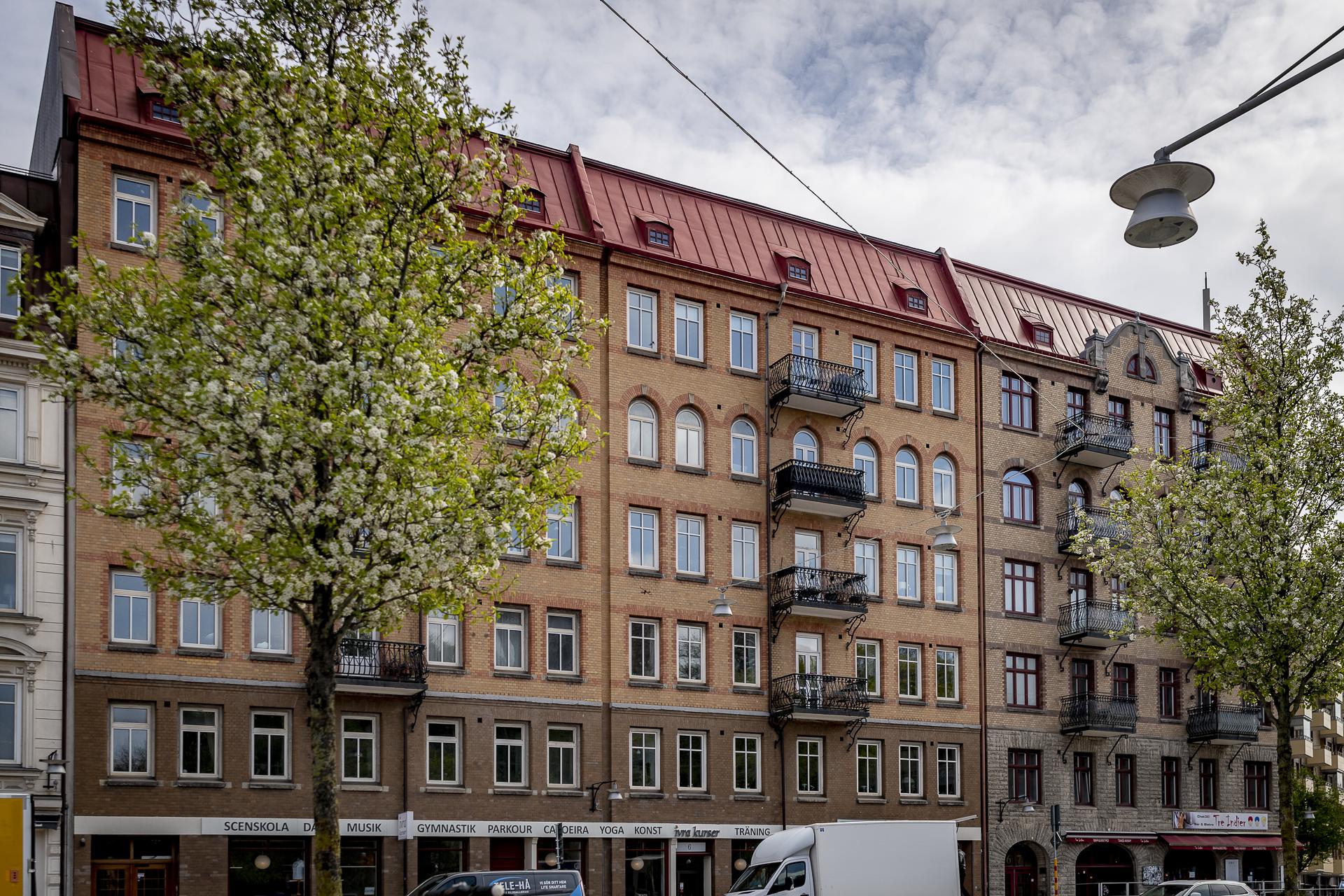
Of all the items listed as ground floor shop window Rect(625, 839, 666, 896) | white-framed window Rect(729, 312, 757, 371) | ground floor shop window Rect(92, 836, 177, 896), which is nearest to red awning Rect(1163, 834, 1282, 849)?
ground floor shop window Rect(625, 839, 666, 896)

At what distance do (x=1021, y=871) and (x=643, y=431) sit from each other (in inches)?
738

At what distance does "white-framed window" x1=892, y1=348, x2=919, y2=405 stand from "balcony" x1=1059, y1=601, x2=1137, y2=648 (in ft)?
29.0

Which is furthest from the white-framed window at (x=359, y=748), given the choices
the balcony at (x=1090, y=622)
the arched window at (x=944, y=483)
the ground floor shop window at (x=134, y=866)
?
the balcony at (x=1090, y=622)

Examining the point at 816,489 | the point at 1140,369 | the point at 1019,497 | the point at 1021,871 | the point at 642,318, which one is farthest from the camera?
the point at 1140,369

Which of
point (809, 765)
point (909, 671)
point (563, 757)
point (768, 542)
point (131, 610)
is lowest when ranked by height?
point (809, 765)

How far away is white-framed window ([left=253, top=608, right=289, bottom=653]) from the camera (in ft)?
109

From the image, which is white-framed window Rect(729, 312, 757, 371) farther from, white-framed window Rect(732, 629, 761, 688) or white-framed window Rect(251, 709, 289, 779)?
white-framed window Rect(251, 709, 289, 779)

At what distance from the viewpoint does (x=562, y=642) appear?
37625mm

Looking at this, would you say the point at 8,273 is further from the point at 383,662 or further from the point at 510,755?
the point at 510,755

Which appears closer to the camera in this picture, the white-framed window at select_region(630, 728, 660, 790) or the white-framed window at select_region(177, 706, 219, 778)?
the white-framed window at select_region(177, 706, 219, 778)

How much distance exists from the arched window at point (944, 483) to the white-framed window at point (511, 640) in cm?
1475

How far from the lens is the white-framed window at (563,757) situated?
36.9m

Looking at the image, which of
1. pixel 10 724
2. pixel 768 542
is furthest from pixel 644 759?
pixel 10 724

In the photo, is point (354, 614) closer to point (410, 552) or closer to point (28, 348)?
point (410, 552)
